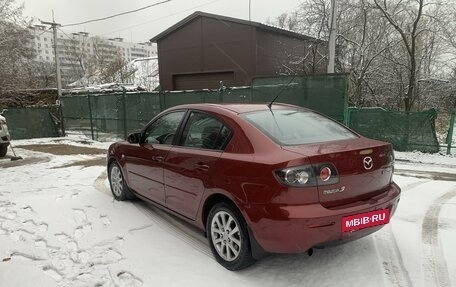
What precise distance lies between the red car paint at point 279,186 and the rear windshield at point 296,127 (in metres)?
0.11

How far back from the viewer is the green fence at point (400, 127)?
391 inches

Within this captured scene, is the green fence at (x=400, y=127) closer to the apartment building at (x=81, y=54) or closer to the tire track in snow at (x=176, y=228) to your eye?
the tire track in snow at (x=176, y=228)

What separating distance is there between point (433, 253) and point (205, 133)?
2454mm

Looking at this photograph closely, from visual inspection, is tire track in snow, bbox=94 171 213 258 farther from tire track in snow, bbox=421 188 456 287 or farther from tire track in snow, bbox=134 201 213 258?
tire track in snow, bbox=421 188 456 287

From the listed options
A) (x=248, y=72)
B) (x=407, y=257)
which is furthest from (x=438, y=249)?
(x=248, y=72)

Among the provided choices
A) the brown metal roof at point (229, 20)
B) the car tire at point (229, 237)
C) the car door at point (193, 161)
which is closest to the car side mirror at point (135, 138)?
the car door at point (193, 161)

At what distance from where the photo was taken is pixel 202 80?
21.2m

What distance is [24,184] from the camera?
22.6 ft

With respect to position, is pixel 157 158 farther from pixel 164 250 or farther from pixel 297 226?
pixel 297 226

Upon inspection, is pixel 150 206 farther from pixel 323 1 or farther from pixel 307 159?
pixel 323 1

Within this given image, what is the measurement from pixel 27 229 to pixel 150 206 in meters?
1.52

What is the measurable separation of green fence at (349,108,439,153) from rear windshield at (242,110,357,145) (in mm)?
6695

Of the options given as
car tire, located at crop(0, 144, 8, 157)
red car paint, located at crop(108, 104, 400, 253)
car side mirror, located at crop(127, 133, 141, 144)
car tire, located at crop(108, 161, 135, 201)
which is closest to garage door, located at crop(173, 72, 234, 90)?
car tire, located at crop(0, 144, 8, 157)

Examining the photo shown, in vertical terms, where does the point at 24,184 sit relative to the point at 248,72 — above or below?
below
